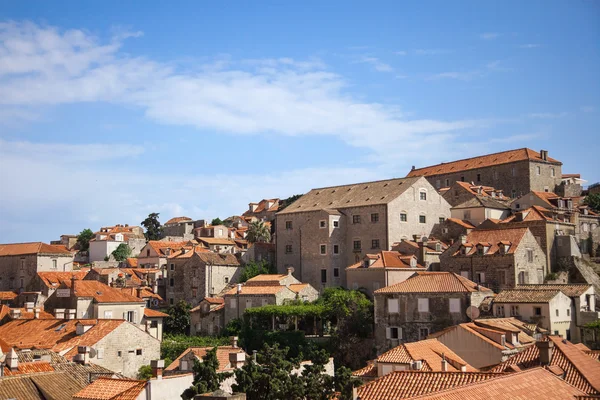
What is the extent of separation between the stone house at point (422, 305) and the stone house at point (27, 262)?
134 ft

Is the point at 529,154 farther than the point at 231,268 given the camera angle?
Yes

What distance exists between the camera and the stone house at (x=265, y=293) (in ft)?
224

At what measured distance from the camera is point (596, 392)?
81.9ft

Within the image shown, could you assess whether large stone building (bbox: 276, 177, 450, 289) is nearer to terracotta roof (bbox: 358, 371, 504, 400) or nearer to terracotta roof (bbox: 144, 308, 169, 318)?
terracotta roof (bbox: 144, 308, 169, 318)

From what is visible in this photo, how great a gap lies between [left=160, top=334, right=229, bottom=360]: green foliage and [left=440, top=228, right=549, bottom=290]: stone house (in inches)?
790

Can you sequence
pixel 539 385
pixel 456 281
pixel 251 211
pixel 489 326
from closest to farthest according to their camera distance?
pixel 539 385 < pixel 489 326 < pixel 456 281 < pixel 251 211

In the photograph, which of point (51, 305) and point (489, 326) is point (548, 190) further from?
point (51, 305)

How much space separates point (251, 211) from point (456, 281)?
74.0 meters

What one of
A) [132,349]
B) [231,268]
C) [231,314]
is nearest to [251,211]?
[231,268]

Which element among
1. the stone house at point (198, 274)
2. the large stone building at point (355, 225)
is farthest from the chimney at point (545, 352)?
the stone house at point (198, 274)

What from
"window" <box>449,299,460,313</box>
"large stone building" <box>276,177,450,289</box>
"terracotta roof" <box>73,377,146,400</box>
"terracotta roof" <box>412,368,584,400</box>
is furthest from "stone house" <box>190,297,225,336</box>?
"terracotta roof" <box>412,368,584,400</box>

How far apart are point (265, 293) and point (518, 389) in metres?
47.1

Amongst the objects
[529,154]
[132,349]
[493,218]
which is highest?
[529,154]

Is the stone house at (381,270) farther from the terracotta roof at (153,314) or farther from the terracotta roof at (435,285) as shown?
the terracotta roof at (153,314)
